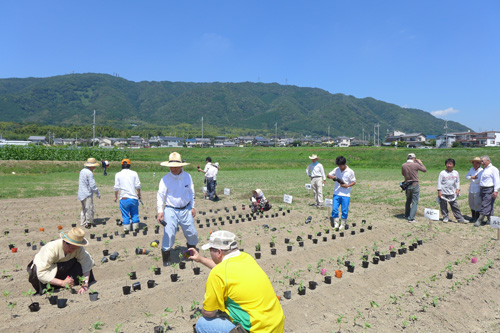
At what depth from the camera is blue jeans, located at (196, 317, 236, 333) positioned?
3.38 m

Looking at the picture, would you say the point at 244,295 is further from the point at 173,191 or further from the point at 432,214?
the point at 432,214

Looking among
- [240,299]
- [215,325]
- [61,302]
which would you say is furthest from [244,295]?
[61,302]

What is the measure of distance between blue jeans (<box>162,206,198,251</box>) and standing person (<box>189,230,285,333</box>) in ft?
11.2

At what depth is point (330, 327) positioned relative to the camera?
4.55 metres

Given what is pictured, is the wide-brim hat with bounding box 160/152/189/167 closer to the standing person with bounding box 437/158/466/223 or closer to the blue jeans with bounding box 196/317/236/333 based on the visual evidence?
the blue jeans with bounding box 196/317/236/333

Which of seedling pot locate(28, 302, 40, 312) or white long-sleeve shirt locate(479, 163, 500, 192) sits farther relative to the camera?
white long-sleeve shirt locate(479, 163, 500, 192)

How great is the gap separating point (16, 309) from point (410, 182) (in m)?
10.6

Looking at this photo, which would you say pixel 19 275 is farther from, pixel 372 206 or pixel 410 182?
pixel 372 206

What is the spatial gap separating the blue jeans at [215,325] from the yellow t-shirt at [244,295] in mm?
107

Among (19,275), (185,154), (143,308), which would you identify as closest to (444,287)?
(143,308)

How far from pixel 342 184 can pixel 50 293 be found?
7174 millimetres

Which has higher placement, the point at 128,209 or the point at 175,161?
the point at 175,161

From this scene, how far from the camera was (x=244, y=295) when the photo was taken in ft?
10.5

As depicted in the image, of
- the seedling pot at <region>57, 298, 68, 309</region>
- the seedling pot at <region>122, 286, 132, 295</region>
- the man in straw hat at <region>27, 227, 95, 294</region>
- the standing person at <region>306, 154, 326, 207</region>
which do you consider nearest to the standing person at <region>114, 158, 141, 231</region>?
the man in straw hat at <region>27, 227, 95, 294</region>
